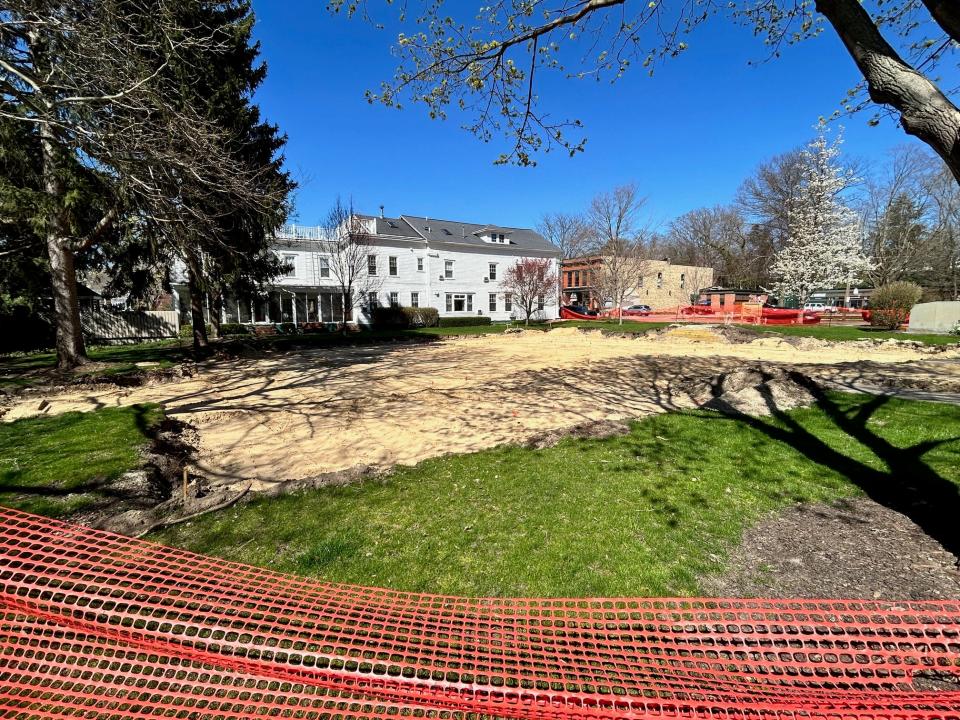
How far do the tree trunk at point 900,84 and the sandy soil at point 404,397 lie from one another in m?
5.26

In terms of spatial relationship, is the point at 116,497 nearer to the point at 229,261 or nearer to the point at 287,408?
the point at 287,408

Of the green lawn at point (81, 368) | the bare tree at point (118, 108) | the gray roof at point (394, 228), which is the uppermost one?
the gray roof at point (394, 228)

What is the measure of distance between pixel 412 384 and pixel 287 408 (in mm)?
3402

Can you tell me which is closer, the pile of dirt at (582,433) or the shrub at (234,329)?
the pile of dirt at (582,433)

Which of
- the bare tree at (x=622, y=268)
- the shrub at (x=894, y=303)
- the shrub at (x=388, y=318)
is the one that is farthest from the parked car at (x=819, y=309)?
the shrub at (x=388, y=318)

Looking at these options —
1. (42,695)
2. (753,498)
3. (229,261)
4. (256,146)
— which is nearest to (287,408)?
(42,695)

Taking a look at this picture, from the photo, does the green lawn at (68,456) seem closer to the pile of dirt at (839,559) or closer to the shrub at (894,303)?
the pile of dirt at (839,559)

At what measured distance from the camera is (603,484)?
4.67m

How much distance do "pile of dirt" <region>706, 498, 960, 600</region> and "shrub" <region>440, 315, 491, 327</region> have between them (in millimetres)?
30804

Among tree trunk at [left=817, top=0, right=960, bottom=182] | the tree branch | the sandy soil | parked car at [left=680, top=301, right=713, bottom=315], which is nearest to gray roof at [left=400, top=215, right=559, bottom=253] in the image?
parked car at [left=680, top=301, right=713, bottom=315]

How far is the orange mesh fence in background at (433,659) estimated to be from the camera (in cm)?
175

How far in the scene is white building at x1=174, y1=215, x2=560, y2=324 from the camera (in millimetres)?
30453

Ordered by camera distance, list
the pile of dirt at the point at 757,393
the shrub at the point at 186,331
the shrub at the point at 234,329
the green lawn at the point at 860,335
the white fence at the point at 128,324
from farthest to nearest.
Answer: the shrub at the point at 234,329 → the shrub at the point at 186,331 → the white fence at the point at 128,324 → the green lawn at the point at 860,335 → the pile of dirt at the point at 757,393

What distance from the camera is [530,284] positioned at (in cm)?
3616
